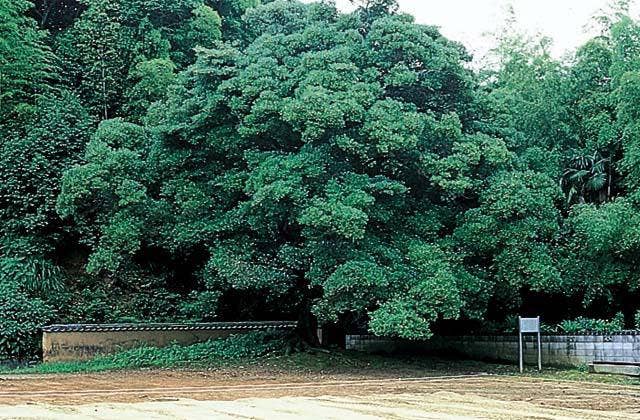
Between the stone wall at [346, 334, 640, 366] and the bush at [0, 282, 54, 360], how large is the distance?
22.4 ft

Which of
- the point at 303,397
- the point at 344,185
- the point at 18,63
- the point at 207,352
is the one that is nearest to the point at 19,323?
the point at 207,352

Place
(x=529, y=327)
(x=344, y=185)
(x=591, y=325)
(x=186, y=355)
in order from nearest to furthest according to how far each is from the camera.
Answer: (x=344, y=185), (x=529, y=327), (x=591, y=325), (x=186, y=355)

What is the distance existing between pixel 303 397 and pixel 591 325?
791cm

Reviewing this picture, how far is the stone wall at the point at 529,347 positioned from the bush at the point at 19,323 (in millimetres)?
6838

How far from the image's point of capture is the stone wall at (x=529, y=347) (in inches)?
567

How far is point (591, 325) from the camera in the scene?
1581 centimetres

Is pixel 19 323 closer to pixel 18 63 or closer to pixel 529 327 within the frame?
pixel 18 63

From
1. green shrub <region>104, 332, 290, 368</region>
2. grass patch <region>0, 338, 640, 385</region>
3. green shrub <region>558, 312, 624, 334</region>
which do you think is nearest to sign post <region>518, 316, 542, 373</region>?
grass patch <region>0, 338, 640, 385</region>

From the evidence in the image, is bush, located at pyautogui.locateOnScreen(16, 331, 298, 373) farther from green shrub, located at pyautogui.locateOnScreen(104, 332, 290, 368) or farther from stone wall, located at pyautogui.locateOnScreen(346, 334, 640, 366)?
stone wall, located at pyautogui.locateOnScreen(346, 334, 640, 366)

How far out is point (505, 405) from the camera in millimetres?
9133

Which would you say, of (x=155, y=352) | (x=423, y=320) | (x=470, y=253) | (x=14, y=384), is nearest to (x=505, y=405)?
(x=423, y=320)

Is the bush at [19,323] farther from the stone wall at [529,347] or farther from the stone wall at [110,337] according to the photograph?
the stone wall at [529,347]

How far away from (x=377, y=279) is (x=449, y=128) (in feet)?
10.3

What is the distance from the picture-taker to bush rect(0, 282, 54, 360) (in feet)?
56.0
